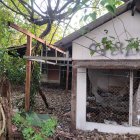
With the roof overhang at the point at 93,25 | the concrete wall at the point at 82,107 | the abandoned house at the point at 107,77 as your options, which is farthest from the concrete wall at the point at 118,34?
the concrete wall at the point at 82,107

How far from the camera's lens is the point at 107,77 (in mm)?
8180

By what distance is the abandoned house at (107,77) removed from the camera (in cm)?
741

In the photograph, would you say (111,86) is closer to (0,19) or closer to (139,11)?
(139,11)

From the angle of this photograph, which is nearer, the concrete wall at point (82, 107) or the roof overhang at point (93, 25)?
the roof overhang at point (93, 25)

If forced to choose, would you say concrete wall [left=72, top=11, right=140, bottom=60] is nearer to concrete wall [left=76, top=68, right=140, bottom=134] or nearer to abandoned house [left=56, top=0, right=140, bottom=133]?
abandoned house [left=56, top=0, right=140, bottom=133]

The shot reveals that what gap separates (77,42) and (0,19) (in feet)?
8.65

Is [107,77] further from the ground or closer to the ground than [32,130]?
further from the ground

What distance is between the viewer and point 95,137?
7.03 meters

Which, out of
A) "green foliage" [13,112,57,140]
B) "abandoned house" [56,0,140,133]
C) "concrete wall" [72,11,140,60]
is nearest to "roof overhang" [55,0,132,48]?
"abandoned house" [56,0,140,133]

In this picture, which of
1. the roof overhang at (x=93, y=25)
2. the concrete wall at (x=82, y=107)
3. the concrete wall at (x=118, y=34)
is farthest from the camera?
the concrete wall at (x=82, y=107)

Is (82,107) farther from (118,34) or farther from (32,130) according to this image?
(32,130)

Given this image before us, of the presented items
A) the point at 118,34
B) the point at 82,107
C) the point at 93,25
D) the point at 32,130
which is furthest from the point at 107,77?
the point at 32,130

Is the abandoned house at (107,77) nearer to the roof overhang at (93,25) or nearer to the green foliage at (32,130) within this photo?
the roof overhang at (93,25)

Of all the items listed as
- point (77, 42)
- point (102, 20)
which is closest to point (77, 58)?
point (77, 42)
